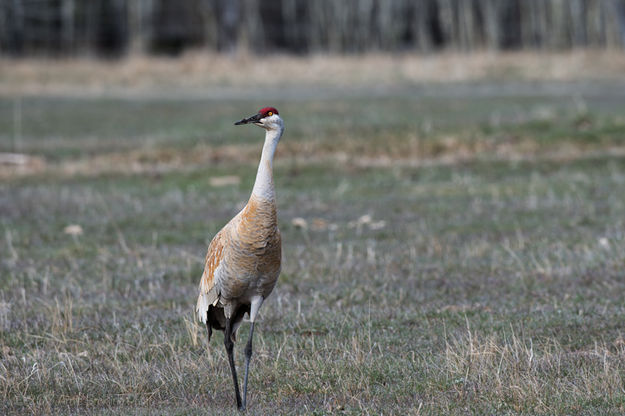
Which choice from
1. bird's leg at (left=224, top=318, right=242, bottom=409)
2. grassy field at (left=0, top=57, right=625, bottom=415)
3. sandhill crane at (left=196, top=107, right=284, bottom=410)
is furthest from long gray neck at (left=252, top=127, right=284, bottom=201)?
grassy field at (left=0, top=57, right=625, bottom=415)

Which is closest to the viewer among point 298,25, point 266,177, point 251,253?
point 266,177

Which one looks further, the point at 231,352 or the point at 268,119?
the point at 231,352

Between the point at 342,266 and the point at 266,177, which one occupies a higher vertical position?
the point at 266,177

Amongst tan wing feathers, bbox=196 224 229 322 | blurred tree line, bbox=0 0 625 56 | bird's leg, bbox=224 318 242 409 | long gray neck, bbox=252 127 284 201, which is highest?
blurred tree line, bbox=0 0 625 56

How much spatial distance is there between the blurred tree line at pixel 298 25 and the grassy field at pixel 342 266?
70.7ft

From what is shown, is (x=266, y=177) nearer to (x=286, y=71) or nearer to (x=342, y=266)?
(x=342, y=266)

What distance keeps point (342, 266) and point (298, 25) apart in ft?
143

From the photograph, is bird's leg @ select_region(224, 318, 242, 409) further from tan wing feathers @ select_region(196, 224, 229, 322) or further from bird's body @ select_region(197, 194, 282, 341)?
tan wing feathers @ select_region(196, 224, 229, 322)

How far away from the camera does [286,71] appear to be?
3809 cm

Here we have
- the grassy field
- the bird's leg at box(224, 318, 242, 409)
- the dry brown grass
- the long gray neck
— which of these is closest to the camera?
the long gray neck

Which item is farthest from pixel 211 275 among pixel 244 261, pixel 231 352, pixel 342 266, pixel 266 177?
pixel 342 266

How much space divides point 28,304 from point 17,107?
74.0ft

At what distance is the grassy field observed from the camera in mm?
7000

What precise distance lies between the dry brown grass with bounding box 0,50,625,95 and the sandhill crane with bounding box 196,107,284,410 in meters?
29.6
